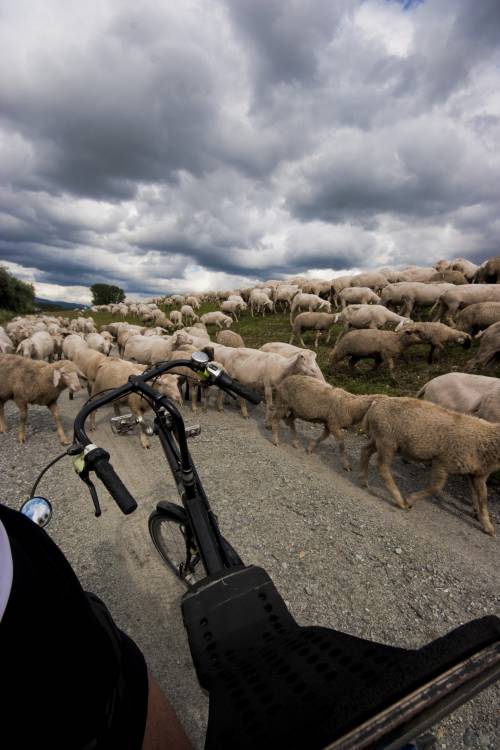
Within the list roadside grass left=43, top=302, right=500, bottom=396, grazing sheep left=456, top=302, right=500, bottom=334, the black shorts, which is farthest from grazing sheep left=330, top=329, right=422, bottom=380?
the black shorts

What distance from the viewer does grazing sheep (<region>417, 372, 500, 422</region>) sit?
252 inches

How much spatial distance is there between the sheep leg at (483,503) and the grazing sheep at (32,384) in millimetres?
8870

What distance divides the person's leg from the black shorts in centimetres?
14

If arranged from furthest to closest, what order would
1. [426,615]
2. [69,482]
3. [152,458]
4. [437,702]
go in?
[152,458] < [69,482] < [426,615] < [437,702]

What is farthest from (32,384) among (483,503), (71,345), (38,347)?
(483,503)

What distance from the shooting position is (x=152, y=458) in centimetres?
739

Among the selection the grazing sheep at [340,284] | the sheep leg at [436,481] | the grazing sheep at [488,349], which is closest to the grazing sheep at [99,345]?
the sheep leg at [436,481]

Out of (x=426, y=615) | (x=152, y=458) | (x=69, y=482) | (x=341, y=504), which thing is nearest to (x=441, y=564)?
(x=426, y=615)

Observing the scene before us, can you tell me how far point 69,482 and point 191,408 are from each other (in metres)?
4.95

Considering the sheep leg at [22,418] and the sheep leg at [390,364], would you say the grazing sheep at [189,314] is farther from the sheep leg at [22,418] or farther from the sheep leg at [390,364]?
the sheep leg at [22,418]

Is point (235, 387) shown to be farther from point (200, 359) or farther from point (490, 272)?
point (490, 272)

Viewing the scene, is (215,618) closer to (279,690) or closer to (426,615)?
(279,690)

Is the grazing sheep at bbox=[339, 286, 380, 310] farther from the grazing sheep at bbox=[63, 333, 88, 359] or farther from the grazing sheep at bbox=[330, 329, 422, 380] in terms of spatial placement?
the grazing sheep at bbox=[63, 333, 88, 359]

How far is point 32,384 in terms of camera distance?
832 centimetres
